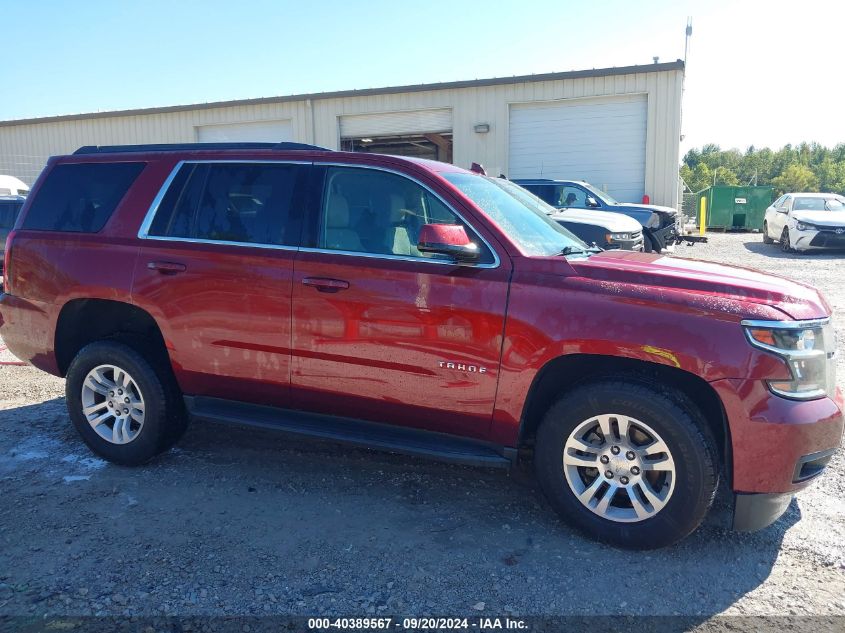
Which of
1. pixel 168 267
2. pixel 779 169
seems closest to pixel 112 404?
pixel 168 267

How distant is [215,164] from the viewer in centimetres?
419

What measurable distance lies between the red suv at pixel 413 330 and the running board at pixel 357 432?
0.04 feet

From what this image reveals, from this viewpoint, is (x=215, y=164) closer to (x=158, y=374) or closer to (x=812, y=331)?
(x=158, y=374)

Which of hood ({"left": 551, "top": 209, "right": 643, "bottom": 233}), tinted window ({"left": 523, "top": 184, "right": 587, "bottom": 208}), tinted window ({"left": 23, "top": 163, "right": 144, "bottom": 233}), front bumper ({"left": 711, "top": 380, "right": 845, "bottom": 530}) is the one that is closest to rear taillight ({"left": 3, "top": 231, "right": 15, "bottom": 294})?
tinted window ({"left": 23, "top": 163, "right": 144, "bottom": 233})

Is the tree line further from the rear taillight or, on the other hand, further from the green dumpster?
the rear taillight

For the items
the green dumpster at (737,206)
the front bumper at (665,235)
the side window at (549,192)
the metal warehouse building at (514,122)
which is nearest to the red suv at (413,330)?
the side window at (549,192)

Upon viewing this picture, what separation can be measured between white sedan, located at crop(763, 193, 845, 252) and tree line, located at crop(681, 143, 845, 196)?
47.2 metres

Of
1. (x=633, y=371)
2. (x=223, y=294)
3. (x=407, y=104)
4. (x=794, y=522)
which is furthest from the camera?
(x=407, y=104)

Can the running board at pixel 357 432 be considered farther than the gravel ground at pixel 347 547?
Yes

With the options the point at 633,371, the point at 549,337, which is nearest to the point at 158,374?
the point at 549,337

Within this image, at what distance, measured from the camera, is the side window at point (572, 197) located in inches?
505

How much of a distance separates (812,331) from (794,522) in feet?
3.98

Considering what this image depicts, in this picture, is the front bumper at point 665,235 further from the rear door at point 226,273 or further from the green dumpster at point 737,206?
the green dumpster at point 737,206

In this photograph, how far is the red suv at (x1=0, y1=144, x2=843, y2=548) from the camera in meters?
3.07
